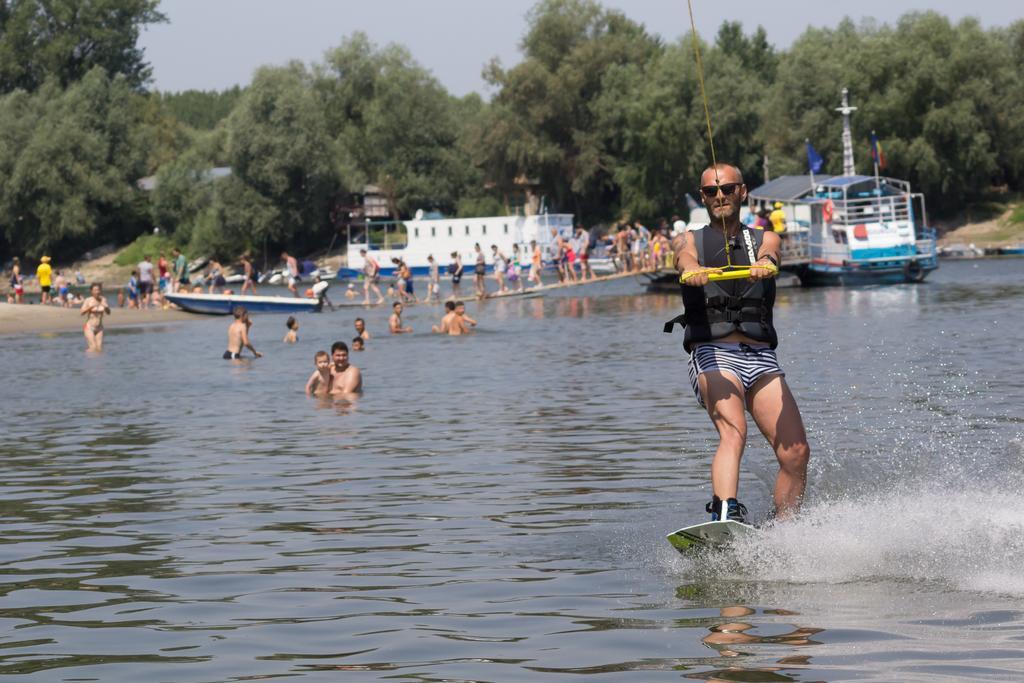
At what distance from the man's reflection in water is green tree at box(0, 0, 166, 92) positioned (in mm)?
96285

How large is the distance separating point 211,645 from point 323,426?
1021 centimetres

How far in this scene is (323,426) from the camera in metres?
17.3

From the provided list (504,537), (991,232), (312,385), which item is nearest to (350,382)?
(312,385)

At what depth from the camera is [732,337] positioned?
321 inches

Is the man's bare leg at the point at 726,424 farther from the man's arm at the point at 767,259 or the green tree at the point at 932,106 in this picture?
the green tree at the point at 932,106

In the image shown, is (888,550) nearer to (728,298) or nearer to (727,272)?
(728,298)

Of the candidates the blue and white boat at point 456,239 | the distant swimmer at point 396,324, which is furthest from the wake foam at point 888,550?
the blue and white boat at point 456,239

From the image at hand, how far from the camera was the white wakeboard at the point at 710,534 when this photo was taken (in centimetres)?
791

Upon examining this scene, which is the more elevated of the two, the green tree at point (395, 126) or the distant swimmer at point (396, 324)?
the green tree at point (395, 126)

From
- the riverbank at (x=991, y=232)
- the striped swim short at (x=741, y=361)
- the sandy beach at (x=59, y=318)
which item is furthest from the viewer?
the riverbank at (x=991, y=232)

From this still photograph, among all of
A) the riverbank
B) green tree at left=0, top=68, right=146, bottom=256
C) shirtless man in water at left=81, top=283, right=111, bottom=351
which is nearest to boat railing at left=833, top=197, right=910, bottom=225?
the riverbank

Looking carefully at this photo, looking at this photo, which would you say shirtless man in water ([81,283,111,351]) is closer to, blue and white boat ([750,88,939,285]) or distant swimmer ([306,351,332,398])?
distant swimmer ([306,351,332,398])

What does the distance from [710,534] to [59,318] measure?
4076 cm

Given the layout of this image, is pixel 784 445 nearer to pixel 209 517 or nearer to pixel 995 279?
pixel 209 517
